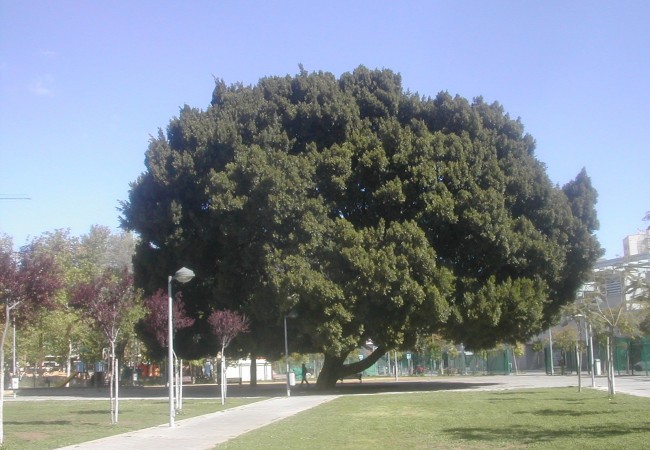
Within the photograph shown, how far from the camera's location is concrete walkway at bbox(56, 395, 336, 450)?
18.0 m

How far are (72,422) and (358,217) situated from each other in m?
23.5

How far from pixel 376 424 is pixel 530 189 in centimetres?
2444

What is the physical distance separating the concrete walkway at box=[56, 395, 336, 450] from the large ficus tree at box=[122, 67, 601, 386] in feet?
36.5

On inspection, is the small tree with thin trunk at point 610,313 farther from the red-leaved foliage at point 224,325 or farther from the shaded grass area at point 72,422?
the shaded grass area at point 72,422

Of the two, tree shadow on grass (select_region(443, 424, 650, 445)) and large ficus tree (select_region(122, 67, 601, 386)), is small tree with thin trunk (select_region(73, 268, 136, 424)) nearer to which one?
tree shadow on grass (select_region(443, 424, 650, 445))

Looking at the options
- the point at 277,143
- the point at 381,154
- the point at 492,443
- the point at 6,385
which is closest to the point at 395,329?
the point at 381,154

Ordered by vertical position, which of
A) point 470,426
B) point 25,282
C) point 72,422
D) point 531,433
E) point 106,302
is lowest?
point 72,422

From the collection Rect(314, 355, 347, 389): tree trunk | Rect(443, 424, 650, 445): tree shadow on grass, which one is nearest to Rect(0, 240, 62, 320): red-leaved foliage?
Rect(443, 424, 650, 445): tree shadow on grass

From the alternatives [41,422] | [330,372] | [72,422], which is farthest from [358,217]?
[41,422]

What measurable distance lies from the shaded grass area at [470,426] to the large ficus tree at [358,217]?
1103cm

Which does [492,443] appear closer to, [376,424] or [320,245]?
[376,424]

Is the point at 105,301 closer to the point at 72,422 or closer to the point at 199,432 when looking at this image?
the point at 72,422

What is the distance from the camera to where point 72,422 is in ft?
82.9

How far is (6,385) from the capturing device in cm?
6588
